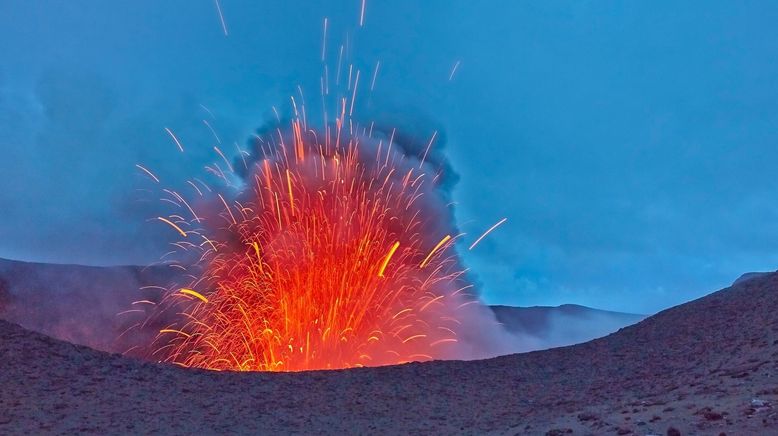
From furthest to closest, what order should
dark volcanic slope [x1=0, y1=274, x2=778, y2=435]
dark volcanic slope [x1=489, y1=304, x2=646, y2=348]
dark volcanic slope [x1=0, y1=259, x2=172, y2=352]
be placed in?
dark volcanic slope [x1=489, y1=304, x2=646, y2=348]
dark volcanic slope [x1=0, y1=259, x2=172, y2=352]
dark volcanic slope [x1=0, y1=274, x2=778, y2=435]

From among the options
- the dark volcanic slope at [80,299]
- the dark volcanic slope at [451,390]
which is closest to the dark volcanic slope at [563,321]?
the dark volcanic slope at [80,299]

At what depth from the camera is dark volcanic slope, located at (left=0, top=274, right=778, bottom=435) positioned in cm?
926

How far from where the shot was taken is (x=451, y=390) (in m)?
13.4

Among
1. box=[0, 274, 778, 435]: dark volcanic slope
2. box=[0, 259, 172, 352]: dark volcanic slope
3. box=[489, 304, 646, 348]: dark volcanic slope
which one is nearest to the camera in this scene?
box=[0, 274, 778, 435]: dark volcanic slope

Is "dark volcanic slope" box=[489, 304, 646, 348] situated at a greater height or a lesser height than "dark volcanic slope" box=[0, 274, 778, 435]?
greater

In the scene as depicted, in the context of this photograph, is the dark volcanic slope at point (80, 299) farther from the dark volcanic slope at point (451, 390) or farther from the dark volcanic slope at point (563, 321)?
the dark volcanic slope at point (563, 321)

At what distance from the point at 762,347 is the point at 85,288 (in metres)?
39.0

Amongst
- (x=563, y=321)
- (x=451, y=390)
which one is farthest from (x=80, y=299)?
(x=563, y=321)

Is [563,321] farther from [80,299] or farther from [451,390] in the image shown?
[451,390]

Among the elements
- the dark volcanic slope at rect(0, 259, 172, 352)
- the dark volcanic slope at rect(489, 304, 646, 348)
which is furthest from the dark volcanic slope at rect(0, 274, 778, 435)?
the dark volcanic slope at rect(489, 304, 646, 348)

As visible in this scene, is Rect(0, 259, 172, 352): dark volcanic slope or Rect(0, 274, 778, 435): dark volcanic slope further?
Rect(0, 259, 172, 352): dark volcanic slope

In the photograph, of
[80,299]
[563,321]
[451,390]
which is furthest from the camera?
[563,321]

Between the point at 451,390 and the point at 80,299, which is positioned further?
the point at 80,299

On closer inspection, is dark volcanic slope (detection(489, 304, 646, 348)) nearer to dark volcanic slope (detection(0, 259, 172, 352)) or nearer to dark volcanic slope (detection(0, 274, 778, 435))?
dark volcanic slope (detection(0, 259, 172, 352))
